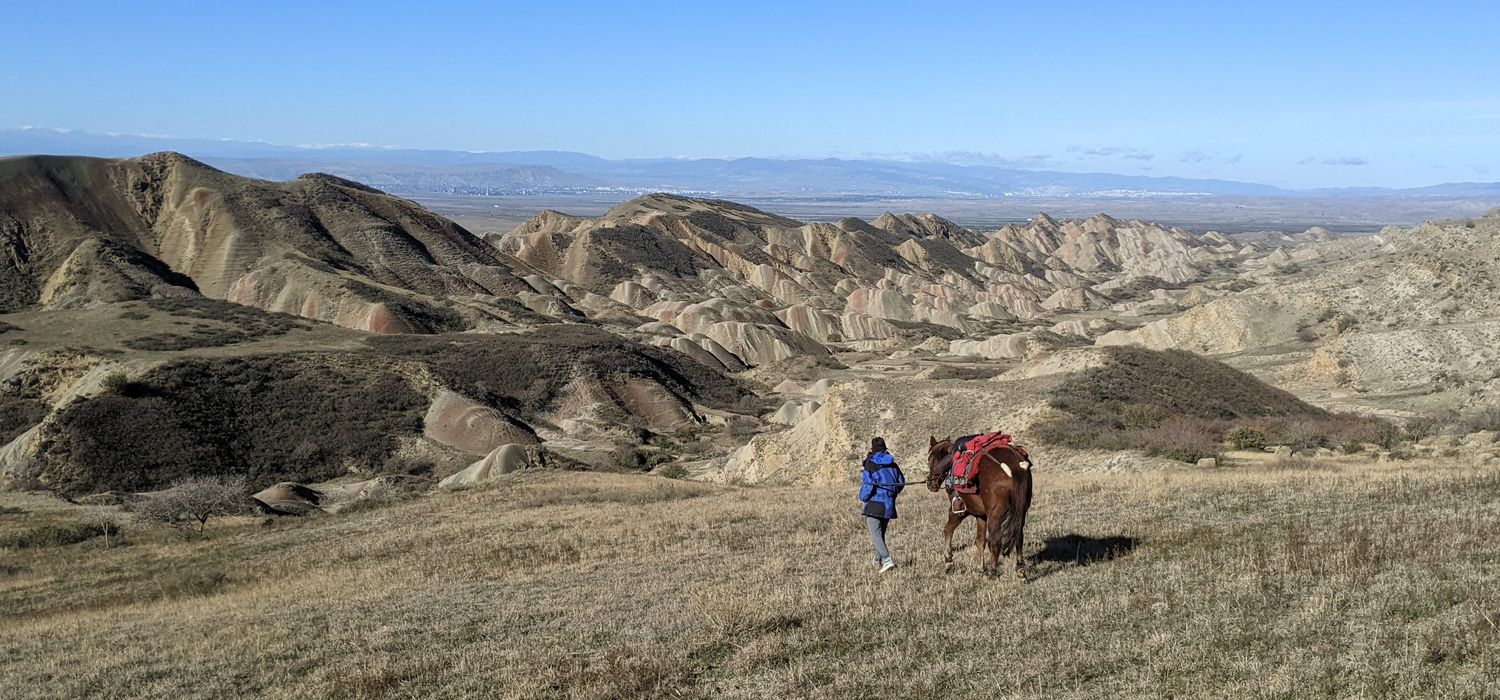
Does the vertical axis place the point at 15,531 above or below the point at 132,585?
below

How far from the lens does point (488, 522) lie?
21.6m

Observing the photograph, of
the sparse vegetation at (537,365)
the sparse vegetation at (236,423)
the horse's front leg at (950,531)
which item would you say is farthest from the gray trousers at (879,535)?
the sparse vegetation at (537,365)

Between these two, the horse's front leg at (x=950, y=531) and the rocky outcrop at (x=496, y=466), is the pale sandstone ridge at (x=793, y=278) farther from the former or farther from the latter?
the horse's front leg at (x=950, y=531)

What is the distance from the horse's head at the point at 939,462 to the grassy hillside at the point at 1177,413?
15.7 metres

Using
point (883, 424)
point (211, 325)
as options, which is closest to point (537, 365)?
point (211, 325)

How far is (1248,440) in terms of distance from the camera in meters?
26.5

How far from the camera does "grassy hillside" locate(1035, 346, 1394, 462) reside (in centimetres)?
2683

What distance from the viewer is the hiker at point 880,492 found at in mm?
10875

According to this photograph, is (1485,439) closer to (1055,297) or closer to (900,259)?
(1055,297)

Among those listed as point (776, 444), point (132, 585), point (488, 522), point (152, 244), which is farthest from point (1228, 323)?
point (152, 244)

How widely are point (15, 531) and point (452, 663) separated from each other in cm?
2662

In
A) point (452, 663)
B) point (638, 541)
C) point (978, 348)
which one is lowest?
point (978, 348)

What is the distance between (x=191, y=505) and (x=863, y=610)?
26.5 meters

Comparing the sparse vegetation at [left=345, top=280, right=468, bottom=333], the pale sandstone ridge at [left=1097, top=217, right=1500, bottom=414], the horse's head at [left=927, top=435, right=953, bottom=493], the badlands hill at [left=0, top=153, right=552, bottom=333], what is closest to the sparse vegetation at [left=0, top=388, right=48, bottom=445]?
the badlands hill at [left=0, top=153, right=552, bottom=333]
